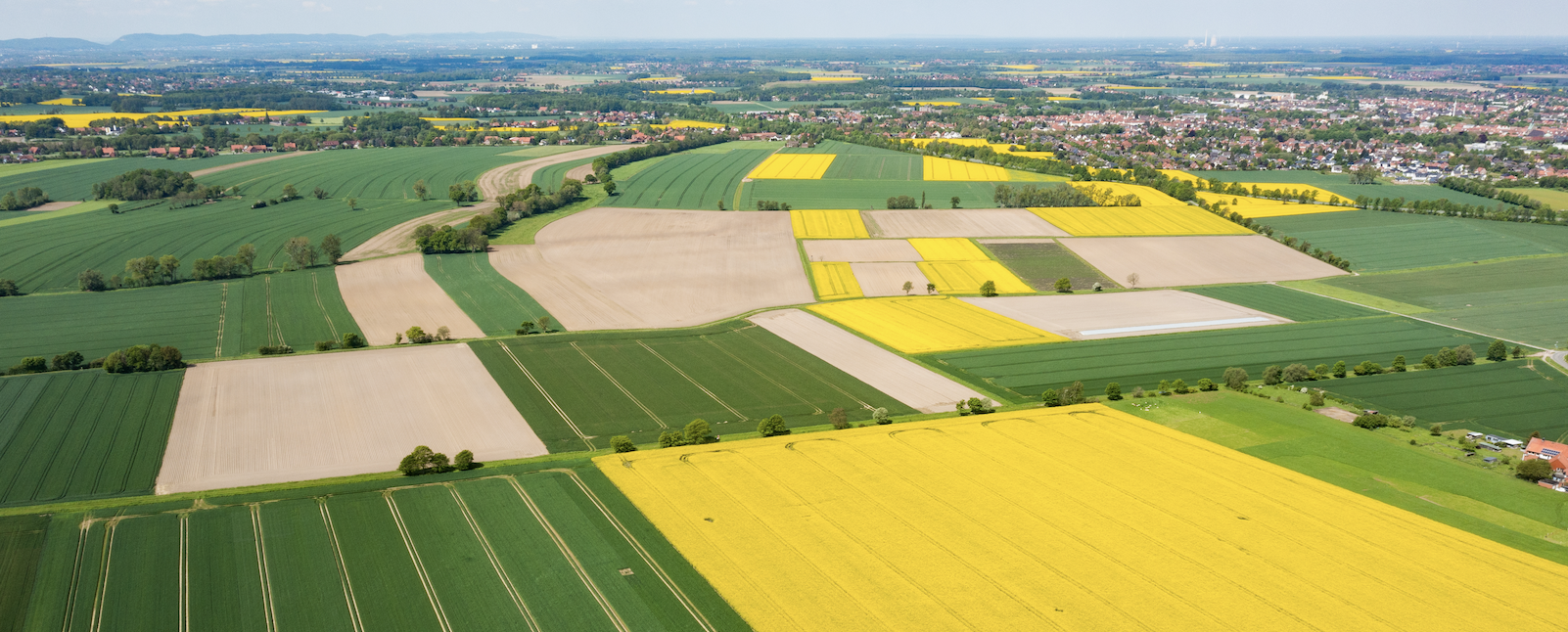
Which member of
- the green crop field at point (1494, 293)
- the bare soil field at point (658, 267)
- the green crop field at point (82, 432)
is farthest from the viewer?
the bare soil field at point (658, 267)

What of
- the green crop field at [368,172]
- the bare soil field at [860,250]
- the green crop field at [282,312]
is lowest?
the green crop field at [282,312]

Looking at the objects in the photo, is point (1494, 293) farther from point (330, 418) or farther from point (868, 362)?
point (330, 418)

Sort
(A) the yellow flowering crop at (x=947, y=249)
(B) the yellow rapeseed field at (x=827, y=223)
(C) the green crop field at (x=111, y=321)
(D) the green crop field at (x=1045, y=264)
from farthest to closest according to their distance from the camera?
1. (B) the yellow rapeseed field at (x=827, y=223)
2. (A) the yellow flowering crop at (x=947, y=249)
3. (D) the green crop field at (x=1045, y=264)
4. (C) the green crop field at (x=111, y=321)

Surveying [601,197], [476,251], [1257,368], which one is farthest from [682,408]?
[601,197]

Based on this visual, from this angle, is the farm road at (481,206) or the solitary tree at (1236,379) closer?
the solitary tree at (1236,379)

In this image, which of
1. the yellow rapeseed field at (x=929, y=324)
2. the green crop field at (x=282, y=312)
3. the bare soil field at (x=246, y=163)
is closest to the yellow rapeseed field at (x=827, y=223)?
the yellow rapeseed field at (x=929, y=324)

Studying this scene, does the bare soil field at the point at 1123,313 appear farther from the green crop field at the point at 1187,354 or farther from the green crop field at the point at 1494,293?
the green crop field at the point at 1494,293

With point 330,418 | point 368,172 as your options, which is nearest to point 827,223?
point 330,418
